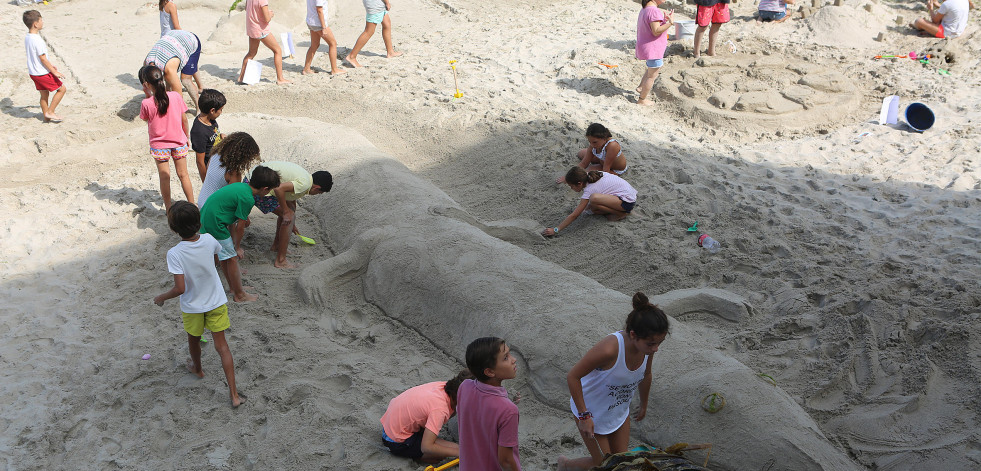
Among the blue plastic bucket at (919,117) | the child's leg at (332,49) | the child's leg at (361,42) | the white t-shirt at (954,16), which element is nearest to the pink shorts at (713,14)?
the blue plastic bucket at (919,117)

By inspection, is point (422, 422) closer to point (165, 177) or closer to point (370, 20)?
point (165, 177)

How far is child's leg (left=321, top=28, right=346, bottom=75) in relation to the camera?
29.8 ft

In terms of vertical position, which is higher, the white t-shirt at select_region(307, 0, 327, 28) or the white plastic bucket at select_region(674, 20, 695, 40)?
the white t-shirt at select_region(307, 0, 327, 28)

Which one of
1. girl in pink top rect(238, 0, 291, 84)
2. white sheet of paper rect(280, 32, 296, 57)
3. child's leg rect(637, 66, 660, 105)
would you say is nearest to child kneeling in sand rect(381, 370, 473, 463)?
child's leg rect(637, 66, 660, 105)

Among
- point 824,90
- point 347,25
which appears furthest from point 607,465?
point 347,25

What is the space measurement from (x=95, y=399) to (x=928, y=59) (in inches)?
381

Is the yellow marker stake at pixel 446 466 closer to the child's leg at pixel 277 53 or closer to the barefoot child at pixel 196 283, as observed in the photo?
the barefoot child at pixel 196 283

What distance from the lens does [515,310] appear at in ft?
13.1

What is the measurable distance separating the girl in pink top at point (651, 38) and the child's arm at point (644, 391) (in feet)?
17.9

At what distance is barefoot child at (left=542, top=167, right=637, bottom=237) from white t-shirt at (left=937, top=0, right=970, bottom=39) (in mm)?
6527

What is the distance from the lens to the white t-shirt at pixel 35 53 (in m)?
7.91

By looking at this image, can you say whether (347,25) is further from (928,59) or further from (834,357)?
(834,357)

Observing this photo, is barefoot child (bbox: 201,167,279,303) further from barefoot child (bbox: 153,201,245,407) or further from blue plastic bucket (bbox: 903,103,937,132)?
blue plastic bucket (bbox: 903,103,937,132)

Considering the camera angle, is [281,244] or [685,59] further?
[685,59]
